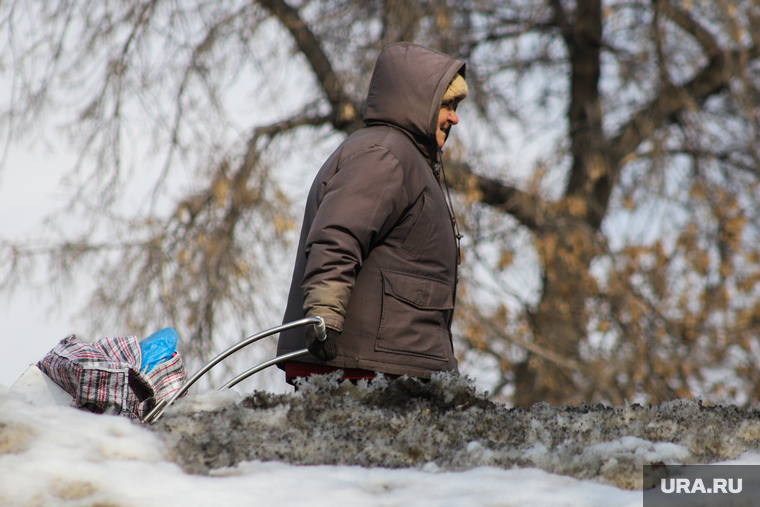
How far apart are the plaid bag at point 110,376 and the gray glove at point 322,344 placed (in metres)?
0.40

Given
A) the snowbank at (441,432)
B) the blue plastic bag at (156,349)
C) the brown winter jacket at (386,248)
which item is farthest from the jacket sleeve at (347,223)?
the blue plastic bag at (156,349)

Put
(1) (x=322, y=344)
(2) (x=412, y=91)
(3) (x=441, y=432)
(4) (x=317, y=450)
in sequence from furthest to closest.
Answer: (2) (x=412, y=91) → (1) (x=322, y=344) → (3) (x=441, y=432) → (4) (x=317, y=450)

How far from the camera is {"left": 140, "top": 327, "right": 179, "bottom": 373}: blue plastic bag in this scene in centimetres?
213

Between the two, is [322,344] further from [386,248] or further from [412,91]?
[412,91]

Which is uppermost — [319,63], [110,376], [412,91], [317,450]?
[319,63]

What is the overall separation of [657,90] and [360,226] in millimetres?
5334

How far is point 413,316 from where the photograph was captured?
228cm

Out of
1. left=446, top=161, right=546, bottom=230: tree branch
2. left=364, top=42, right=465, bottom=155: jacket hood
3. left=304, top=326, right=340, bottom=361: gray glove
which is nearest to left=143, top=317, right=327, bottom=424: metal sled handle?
left=304, top=326, right=340, bottom=361: gray glove

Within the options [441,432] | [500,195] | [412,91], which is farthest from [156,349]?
[500,195]

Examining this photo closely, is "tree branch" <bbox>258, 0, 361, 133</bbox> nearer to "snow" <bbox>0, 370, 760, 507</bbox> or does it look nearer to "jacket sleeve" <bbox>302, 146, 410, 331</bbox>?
"jacket sleeve" <bbox>302, 146, 410, 331</bbox>

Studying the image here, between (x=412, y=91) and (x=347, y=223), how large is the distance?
2.14ft

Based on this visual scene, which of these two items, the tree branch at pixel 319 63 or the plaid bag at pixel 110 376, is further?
the tree branch at pixel 319 63

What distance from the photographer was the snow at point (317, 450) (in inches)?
51.3

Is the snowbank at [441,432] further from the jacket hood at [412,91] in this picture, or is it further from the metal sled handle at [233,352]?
the jacket hood at [412,91]
